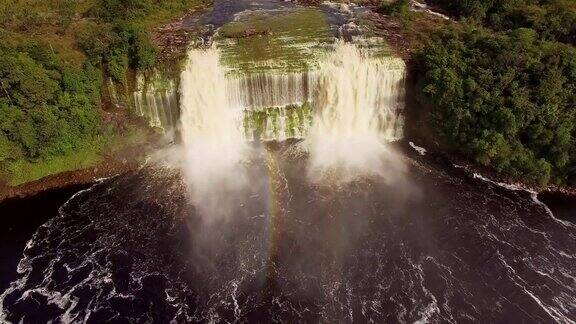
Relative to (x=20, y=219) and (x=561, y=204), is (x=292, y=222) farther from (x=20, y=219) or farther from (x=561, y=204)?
(x=561, y=204)

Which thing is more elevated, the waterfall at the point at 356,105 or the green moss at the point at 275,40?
the green moss at the point at 275,40

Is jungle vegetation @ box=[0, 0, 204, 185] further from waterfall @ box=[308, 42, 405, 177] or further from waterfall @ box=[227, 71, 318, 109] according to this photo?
waterfall @ box=[308, 42, 405, 177]

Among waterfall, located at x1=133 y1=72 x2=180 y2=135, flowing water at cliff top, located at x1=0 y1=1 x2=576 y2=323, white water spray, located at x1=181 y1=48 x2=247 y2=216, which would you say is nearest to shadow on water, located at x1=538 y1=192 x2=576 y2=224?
flowing water at cliff top, located at x1=0 y1=1 x2=576 y2=323

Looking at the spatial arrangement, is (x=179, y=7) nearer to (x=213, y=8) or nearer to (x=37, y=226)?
(x=213, y=8)

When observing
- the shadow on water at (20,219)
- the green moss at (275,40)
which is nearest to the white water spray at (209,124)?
the green moss at (275,40)

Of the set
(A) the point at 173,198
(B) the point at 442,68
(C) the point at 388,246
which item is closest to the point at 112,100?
(A) the point at 173,198

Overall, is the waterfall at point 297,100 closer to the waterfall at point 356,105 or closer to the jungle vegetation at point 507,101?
the waterfall at point 356,105

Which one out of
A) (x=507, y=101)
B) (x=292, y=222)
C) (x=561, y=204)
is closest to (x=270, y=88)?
(x=292, y=222)
